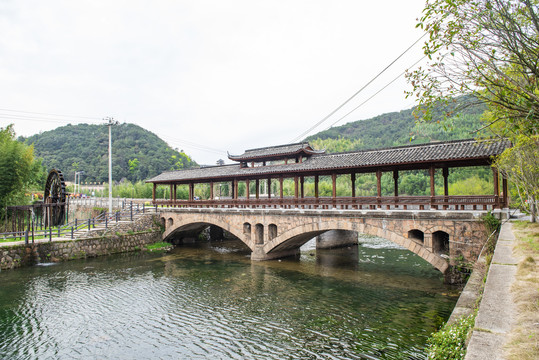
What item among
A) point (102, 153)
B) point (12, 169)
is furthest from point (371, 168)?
point (102, 153)

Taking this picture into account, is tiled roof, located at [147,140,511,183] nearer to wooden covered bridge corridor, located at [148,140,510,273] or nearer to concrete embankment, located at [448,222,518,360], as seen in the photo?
wooden covered bridge corridor, located at [148,140,510,273]

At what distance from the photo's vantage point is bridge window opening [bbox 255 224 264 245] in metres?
24.4

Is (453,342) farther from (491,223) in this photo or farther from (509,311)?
(491,223)

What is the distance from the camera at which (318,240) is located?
3036 centimetres

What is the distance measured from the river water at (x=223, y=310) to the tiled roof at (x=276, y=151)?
8.13 metres

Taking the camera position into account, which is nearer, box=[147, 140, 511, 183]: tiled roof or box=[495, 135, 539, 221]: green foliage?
box=[495, 135, 539, 221]: green foliage

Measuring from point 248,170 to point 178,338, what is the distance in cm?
1634

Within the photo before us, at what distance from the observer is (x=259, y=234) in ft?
80.7

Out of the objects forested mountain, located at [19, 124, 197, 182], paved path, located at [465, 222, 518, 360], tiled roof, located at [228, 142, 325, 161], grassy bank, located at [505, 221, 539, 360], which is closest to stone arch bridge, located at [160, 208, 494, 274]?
grassy bank, located at [505, 221, 539, 360]

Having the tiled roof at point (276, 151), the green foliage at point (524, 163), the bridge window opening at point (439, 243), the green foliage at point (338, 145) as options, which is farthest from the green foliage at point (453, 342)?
the green foliage at point (338, 145)

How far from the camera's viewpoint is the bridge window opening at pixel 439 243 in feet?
53.7

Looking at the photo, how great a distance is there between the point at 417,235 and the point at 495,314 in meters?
12.6

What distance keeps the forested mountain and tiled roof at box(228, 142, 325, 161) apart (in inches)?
2648

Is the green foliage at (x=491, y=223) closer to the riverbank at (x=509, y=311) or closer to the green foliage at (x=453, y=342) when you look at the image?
the riverbank at (x=509, y=311)
